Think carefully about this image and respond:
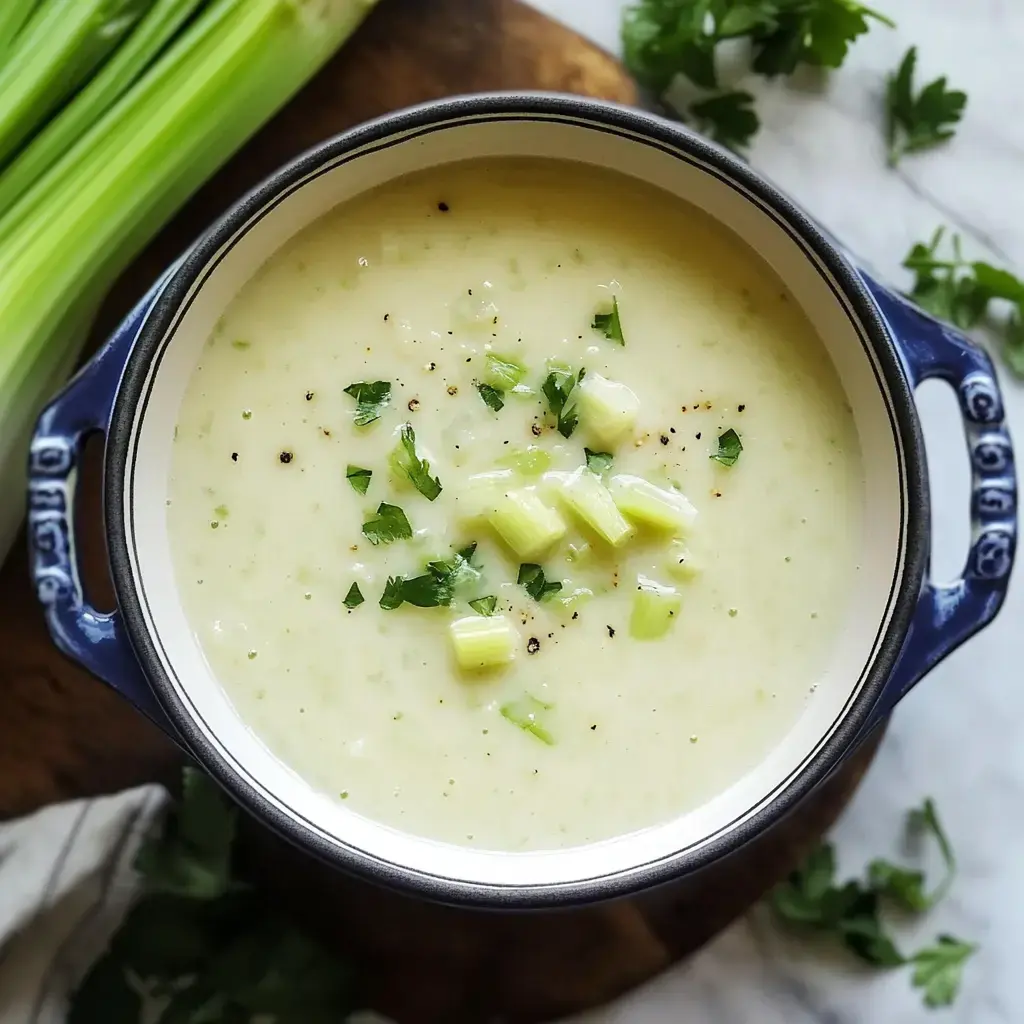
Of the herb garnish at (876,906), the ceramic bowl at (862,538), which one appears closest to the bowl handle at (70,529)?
the ceramic bowl at (862,538)

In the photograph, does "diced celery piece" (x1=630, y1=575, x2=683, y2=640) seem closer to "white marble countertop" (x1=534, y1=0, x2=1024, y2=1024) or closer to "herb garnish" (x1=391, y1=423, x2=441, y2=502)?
"herb garnish" (x1=391, y1=423, x2=441, y2=502)

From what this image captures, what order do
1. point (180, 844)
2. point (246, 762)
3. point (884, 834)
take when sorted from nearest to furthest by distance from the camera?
1. point (246, 762)
2. point (180, 844)
3. point (884, 834)

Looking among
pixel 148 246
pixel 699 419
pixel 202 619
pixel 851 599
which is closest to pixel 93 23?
pixel 148 246

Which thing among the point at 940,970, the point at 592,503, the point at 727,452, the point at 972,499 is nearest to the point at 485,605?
the point at 592,503

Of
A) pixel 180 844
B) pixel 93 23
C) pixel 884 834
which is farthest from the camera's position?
pixel 884 834

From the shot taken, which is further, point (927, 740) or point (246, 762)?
point (927, 740)

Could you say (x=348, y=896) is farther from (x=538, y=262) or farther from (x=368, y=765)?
(x=538, y=262)

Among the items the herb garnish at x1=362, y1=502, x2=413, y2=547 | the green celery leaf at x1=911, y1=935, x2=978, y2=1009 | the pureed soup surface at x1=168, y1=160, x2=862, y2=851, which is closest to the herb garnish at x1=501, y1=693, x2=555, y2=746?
the pureed soup surface at x1=168, y1=160, x2=862, y2=851
